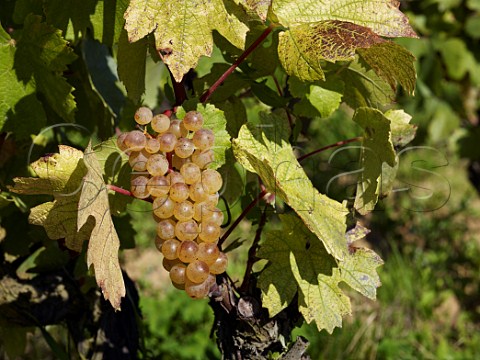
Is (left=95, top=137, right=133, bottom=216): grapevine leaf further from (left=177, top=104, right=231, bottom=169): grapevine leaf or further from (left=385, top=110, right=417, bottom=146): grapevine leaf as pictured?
(left=385, top=110, right=417, bottom=146): grapevine leaf

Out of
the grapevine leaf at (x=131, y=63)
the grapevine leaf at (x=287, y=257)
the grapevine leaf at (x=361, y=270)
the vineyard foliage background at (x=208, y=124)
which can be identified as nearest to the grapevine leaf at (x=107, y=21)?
the vineyard foliage background at (x=208, y=124)

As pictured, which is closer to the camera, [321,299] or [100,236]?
[100,236]

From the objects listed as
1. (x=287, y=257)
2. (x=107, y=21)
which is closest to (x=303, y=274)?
(x=287, y=257)

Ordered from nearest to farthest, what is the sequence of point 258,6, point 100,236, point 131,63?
1. point 100,236
2. point 258,6
3. point 131,63

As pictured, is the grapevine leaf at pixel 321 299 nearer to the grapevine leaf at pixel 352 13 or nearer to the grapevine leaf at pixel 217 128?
the grapevine leaf at pixel 217 128

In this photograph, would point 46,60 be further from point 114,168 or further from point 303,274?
point 303,274

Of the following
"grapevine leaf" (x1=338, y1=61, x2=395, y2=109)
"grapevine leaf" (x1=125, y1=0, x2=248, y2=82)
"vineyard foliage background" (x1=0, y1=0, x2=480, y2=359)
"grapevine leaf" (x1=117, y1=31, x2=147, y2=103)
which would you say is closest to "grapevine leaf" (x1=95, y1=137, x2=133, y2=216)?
"vineyard foliage background" (x1=0, y1=0, x2=480, y2=359)

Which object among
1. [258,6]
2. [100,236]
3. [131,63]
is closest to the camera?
[100,236]
